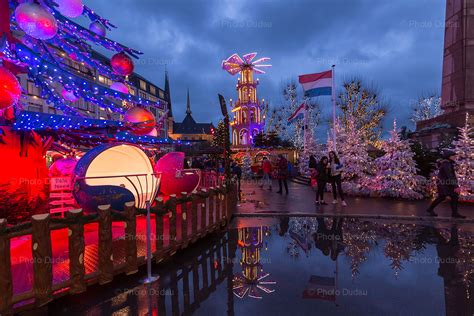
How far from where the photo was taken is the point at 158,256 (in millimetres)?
5281

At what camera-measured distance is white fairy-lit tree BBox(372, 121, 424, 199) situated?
12805 millimetres

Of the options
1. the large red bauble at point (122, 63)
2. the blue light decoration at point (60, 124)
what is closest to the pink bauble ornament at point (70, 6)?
the large red bauble at point (122, 63)

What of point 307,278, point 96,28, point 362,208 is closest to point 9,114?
point 96,28

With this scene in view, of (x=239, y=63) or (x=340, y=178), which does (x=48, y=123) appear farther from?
(x=239, y=63)

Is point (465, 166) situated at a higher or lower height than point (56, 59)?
lower

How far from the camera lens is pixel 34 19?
4578 mm

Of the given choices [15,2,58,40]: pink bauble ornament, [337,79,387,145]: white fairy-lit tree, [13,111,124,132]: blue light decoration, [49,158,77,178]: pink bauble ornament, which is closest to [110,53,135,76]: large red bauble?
[13,111,124,132]: blue light decoration

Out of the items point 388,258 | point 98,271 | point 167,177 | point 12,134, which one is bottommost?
point 388,258

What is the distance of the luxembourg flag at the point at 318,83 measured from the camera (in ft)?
54.5

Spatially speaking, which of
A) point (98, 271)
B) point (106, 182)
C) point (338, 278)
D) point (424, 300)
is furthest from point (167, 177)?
point (424, 300)

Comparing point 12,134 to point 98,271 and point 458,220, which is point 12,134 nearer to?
point 98,271

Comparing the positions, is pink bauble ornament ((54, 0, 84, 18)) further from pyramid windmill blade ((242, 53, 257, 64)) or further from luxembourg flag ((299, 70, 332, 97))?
pyramid windmill blade ((242, 53, 257, 64))

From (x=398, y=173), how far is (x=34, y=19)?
44.8 feet

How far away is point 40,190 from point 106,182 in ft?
5.93
